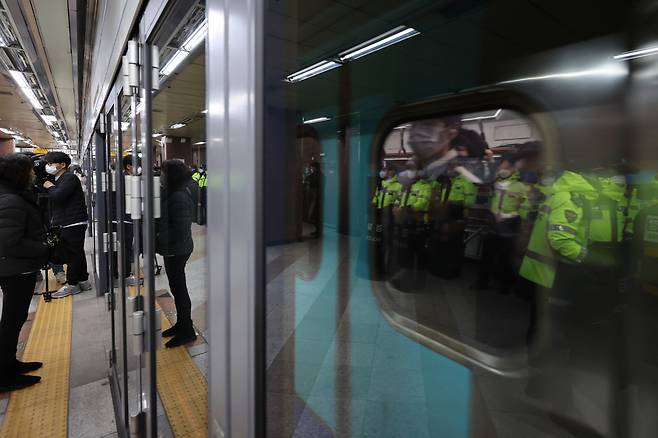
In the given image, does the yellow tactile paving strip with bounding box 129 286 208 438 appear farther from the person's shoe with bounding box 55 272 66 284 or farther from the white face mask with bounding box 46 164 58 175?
the person's shoe with bounding box 55 272 66 284

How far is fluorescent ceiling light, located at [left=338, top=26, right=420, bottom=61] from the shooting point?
1564 millimetres

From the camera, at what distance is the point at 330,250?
1.72m

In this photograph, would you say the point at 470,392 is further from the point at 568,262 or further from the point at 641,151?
the point at 641,151

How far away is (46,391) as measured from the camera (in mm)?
2342

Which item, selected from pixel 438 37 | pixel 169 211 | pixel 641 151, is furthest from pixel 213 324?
pixel 641 151

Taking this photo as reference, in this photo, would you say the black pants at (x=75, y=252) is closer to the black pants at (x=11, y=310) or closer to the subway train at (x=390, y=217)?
the black pants at (x=11, y=310)

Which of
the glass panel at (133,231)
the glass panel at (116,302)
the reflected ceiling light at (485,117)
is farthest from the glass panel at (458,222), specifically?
the glass panel at (116,302)

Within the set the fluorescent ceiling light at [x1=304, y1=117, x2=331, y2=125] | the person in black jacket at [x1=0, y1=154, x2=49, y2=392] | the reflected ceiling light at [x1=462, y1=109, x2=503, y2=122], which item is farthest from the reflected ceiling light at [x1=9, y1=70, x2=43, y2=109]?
the reflected ceiling light at [x1=462, y1=109, x2=503, y2=122]

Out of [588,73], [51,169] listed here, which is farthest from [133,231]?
[51,169]

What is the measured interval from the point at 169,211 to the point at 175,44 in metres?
0.51

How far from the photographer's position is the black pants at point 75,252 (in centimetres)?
370

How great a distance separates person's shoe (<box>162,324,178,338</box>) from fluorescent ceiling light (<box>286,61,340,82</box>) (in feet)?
3.35

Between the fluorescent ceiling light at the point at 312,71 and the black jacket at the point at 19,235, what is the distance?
208 cm

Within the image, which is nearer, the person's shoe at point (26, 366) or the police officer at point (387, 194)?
the police officer at point (387, 194)
